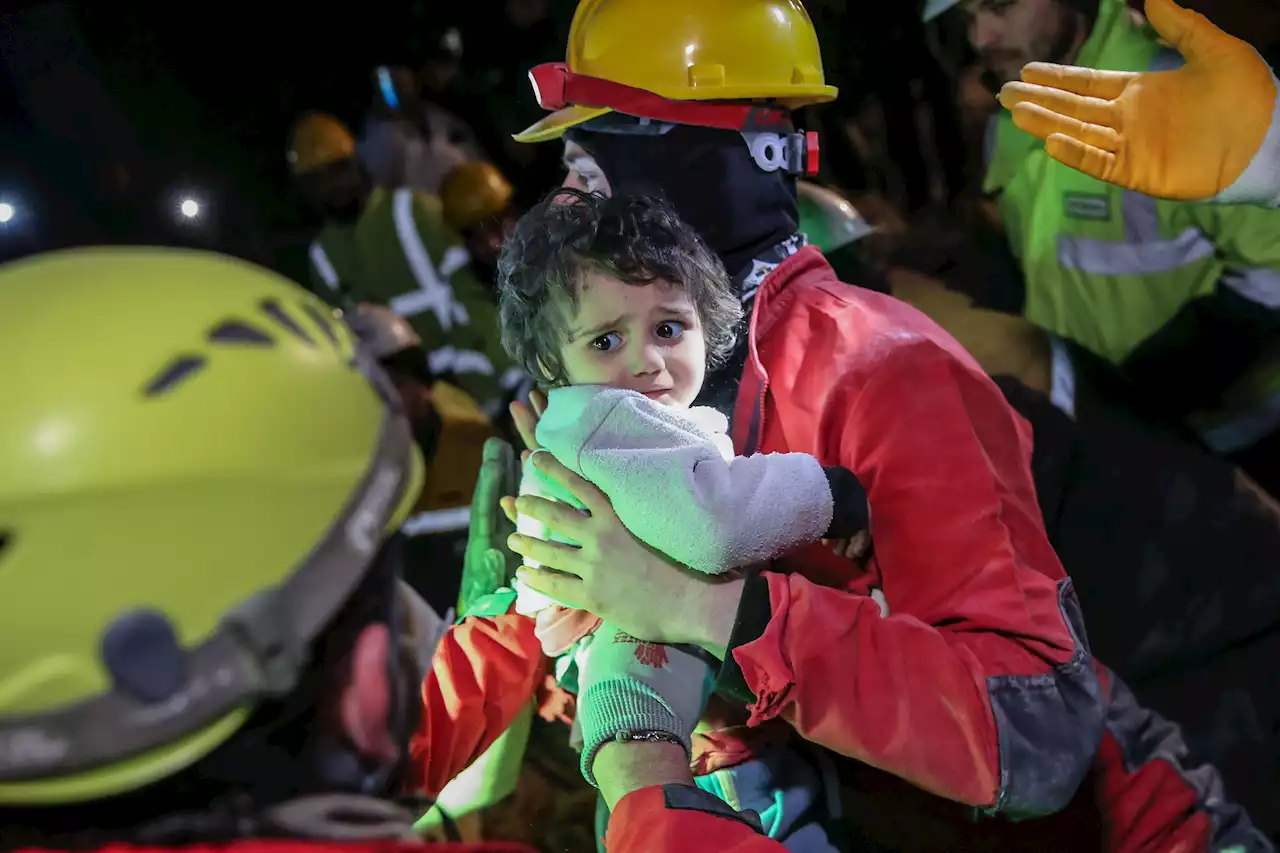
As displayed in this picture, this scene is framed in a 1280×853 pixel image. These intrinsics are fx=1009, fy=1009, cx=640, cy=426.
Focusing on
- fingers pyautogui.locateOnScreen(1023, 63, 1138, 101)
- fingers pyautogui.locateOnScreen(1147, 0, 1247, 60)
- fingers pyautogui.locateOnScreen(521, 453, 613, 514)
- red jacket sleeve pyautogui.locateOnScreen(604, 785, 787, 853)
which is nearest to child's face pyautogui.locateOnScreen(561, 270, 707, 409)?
fingers pyautogui.locateOnScreen(521, 453, 613, 514)

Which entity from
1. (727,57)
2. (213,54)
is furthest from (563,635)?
(213,54)

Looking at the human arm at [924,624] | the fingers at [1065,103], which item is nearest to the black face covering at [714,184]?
the human arm at [924,624]

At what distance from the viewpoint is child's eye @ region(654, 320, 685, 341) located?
1120mm

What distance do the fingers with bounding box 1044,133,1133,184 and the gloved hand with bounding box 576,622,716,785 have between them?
0.83 m

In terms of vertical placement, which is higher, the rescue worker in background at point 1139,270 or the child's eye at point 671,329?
the child's eye at point 671,329

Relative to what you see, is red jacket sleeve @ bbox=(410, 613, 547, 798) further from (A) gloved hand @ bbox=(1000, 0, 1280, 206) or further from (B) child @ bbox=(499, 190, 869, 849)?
(A) gloved hand @ bbox=(1000, 0, 1280, 206)

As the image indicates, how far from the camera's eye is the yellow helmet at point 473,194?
1401 mm

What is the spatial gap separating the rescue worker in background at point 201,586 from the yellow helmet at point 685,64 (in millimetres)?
469

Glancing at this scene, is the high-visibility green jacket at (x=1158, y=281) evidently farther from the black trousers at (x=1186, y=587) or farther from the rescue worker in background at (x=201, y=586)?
the rescue worker in background at (x=201, y=586)

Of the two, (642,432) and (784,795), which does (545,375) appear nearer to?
(642,432)

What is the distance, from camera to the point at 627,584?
109 centimetres

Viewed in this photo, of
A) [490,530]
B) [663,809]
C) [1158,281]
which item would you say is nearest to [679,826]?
[663,809]

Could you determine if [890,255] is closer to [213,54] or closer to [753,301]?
[753,301]

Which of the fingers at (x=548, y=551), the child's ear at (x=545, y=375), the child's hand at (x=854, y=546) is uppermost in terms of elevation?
the child's ear at (x=545, y=375)
